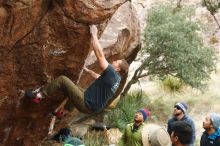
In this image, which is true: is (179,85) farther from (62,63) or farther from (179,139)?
(179,139)

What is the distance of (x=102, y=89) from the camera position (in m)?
6.64

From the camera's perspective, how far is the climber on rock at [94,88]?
21.3 ft

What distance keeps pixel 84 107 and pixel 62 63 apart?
41.7 inches

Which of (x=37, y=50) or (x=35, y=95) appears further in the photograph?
(x=35, y=95)

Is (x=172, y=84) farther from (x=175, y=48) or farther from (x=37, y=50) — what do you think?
(x=37, y=50)

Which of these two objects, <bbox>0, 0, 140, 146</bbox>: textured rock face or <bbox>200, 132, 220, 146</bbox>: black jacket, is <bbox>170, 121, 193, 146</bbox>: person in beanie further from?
<bbox>0, 0, 140, 146</bbox>: textured rock face

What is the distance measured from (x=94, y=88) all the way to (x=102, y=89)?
14cm

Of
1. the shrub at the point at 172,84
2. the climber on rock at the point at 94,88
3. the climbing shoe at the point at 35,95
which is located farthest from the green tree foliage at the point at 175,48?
the climbing shoe at the point at 35,95

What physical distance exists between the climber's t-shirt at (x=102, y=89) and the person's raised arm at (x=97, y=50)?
87 mm

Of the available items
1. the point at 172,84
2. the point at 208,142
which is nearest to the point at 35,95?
the point at 208,142

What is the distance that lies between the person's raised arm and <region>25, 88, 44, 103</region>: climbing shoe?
1.40 metres

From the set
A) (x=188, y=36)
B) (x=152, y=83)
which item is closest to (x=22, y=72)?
(x=188, y=36)

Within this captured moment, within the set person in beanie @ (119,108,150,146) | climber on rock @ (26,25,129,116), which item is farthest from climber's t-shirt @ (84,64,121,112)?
person in beanie @ (119,108,150,146)

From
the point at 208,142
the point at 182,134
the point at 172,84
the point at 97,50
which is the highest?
the point at 97,50
